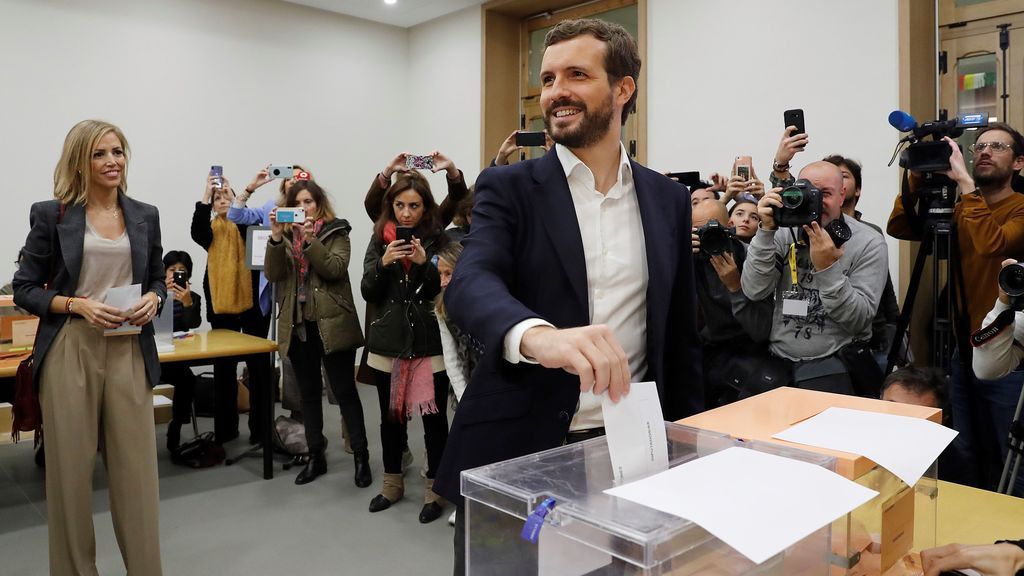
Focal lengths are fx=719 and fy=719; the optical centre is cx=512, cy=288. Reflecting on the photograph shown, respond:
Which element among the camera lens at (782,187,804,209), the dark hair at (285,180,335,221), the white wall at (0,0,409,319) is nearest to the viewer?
the camera lens at (782,187,804,209)

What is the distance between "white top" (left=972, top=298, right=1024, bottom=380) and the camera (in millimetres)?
2092

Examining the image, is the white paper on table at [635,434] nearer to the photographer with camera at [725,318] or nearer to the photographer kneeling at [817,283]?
the photographer kneeling at [817,283]

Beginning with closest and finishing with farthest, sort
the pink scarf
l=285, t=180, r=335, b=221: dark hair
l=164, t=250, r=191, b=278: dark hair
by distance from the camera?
1. the pink scarf
2. l=285, t=180, r=335, b=221: dark hair
3. l=164, t=250, r=191, b=278: dark hair

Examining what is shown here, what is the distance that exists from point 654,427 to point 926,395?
5.17ft

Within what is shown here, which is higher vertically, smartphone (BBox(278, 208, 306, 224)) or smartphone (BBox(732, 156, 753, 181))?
smartphone (BBox(732, 156, 753, 181))

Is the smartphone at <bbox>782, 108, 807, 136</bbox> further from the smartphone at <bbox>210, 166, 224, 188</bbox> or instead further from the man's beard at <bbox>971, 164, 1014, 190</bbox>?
the smartphone at <bbox>210, 166, 224, 188</bbox>

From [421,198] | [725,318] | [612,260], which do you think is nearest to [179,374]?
[421,198]

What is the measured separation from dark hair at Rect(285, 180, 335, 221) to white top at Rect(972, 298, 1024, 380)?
2991 millimetres

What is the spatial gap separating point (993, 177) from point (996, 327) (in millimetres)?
1005

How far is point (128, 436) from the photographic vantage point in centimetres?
236

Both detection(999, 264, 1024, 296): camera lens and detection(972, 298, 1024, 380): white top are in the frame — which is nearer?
detection(999, 264, 1024, 296): camera lens

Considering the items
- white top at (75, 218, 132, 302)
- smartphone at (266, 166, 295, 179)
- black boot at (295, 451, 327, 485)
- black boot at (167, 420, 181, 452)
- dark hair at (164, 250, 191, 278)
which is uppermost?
smartphone at (266, 166, 295, 179)

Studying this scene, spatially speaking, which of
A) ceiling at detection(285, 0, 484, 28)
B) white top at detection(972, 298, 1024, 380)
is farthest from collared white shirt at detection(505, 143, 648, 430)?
ceiling at detection(285, 0, 484, 28)

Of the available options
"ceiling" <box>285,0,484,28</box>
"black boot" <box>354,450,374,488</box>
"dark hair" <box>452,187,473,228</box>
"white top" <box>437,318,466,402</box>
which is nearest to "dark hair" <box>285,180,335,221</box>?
"dark hair" <box>452,187,473,228</box>
